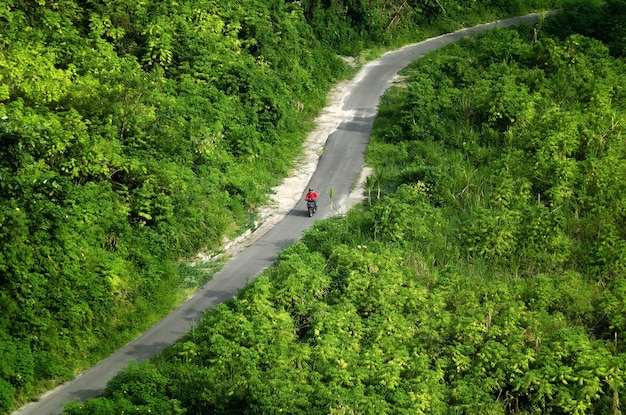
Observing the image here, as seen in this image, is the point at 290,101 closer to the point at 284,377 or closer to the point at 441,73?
the point at 441,73

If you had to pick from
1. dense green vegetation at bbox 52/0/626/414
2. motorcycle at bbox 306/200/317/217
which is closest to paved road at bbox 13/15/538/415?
motorcycle at bbox 306/200/317/217

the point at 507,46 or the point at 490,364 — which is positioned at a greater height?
the point at 507,46

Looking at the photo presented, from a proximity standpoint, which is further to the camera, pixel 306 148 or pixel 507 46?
pixel 507 46

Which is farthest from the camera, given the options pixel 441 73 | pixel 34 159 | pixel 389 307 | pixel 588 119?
pixel 441 73

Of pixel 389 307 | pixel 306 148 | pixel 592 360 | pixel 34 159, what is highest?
pixel 34 159

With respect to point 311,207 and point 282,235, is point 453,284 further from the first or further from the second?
point 311,207

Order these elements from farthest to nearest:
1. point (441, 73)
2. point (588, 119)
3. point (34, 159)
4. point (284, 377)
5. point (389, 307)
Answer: point (441, 73)
point (588, 119)
point (34, 159)
point (389, 307)
point (284, 377)

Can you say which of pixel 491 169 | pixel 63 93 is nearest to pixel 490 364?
pixel 491 169
